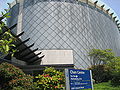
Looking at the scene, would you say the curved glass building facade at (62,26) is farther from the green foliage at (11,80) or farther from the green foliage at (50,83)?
the green foliage at (11,80)

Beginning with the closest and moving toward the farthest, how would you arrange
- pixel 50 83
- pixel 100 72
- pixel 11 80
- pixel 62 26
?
pixel 11 80 < pixel 50 83 < pixel 100 72 < pixel 62 26

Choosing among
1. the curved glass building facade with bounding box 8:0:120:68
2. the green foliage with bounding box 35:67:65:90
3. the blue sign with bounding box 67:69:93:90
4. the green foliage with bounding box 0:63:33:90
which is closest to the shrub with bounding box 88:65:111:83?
the curved glass building facade with bounding box 8:0:120:68

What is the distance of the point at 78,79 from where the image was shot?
24.1ft

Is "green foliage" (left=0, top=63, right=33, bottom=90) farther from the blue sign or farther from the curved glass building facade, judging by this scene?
the curved glass building facade

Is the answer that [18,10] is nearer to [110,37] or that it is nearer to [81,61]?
[81,61]

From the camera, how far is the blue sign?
272 inches

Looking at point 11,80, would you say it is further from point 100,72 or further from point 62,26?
point 62,26

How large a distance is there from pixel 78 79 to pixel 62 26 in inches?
1033

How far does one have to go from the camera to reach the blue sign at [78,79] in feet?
22.6

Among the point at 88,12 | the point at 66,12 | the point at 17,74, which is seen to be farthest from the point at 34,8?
the point at 17,74

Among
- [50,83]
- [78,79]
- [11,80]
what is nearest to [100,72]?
[50,83]

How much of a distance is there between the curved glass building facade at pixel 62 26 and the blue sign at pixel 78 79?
75.3 ft

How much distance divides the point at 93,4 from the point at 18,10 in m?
19.6

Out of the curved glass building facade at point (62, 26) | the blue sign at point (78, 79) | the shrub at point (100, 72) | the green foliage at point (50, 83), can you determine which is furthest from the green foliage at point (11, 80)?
the curved glass building facade at point (62, 26)
